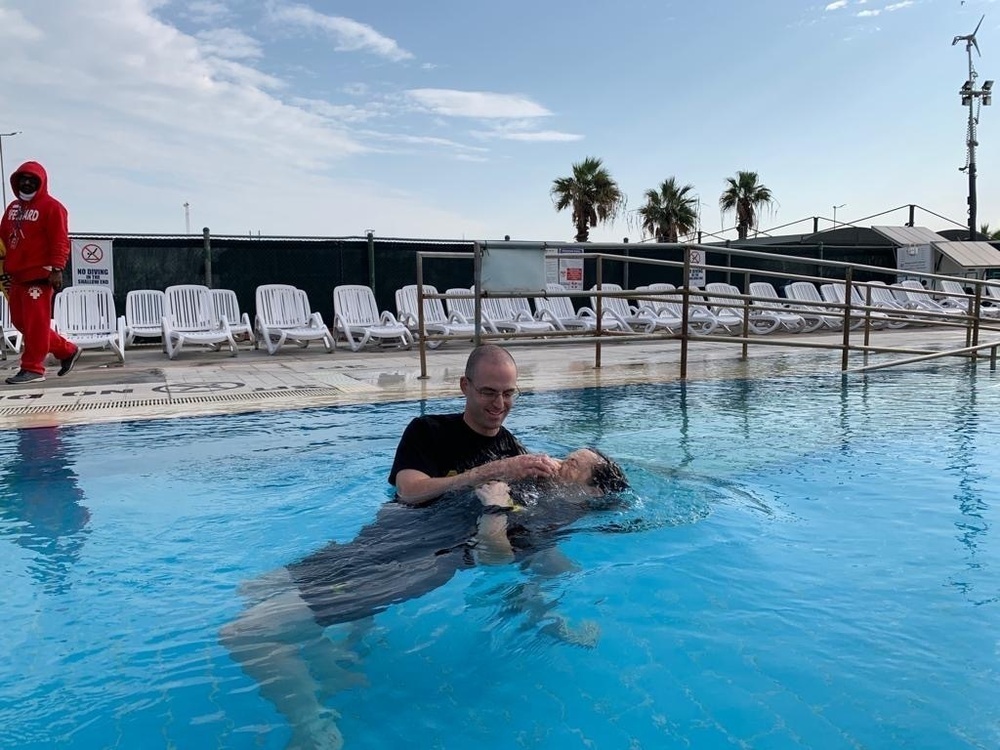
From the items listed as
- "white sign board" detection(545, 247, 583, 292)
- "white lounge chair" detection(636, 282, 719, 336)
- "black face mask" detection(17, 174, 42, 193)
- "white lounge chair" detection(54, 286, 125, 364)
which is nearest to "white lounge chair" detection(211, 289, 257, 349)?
"white lounge chair" detection(54, 286, 125, 364)

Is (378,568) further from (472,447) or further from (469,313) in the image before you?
(469,313)

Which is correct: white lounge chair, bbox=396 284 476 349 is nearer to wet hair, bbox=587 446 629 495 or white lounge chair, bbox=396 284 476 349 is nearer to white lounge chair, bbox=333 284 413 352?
white lounge chair, bbox=333 284 413 352

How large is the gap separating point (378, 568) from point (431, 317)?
1007 centimetres

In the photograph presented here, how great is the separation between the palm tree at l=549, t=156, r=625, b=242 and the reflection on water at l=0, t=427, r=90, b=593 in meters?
24.5

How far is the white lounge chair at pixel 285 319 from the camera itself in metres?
11.0

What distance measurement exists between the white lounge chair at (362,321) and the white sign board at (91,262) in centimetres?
331

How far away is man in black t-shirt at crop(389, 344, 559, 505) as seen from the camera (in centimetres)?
276

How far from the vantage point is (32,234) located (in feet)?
25.5

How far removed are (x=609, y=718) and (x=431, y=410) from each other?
4344 millimetres

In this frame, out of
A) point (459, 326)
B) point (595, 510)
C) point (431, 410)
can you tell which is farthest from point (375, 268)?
point (595, 510)

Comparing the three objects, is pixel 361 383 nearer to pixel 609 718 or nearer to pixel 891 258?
pixel 609 718

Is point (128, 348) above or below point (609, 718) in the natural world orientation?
above

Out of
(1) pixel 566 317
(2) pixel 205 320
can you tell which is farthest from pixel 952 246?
(2) pixel 205 320

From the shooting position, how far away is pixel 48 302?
7.89 m
